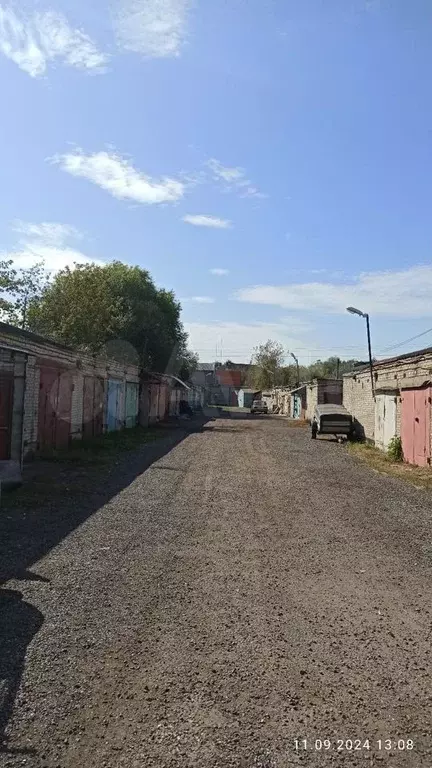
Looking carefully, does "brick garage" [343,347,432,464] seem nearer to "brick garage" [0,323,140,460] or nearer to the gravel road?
the gravel road

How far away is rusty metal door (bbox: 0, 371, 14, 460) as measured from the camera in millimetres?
11523

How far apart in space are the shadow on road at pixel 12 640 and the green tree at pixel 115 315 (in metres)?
28.4

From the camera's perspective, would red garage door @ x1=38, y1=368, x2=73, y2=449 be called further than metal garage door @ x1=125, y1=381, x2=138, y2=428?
No

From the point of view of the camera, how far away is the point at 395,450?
57.6 feet

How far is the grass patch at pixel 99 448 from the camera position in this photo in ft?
48.8

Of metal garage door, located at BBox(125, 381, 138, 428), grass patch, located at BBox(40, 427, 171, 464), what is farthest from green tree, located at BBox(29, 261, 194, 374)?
grass patch, located at BBox(40, 427, 171, 464)

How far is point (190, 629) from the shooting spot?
4289 millimetres

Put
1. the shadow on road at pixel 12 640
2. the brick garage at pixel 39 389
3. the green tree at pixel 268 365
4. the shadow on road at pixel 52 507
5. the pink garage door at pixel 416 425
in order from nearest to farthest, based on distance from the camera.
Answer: the shadow on road at pixel 12 640 → the shadow on road at pixel 52 507 → the brick garage at pixel 39 389 → the pink garage door at pixel 416 425 → the green tree at pixel 268 365

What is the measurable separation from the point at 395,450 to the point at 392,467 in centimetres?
227

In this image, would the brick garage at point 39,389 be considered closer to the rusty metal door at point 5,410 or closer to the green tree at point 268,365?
the rusty metal door at point 5,410

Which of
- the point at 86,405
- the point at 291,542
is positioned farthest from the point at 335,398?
the point at 291,542

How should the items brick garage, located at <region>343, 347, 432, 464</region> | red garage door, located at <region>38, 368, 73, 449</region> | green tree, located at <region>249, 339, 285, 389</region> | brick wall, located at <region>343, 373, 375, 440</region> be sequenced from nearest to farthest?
brick garage, located at <region>343, 347, 432, 464</region> → red garage door, located at <region>38, 368, 73, 449</region> → brick wall, located at <region>343, 373, 375, 440</region> → green tree, located at <region>249, 339, 285, 389</region>

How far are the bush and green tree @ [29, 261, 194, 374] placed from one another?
20056 millimetres
